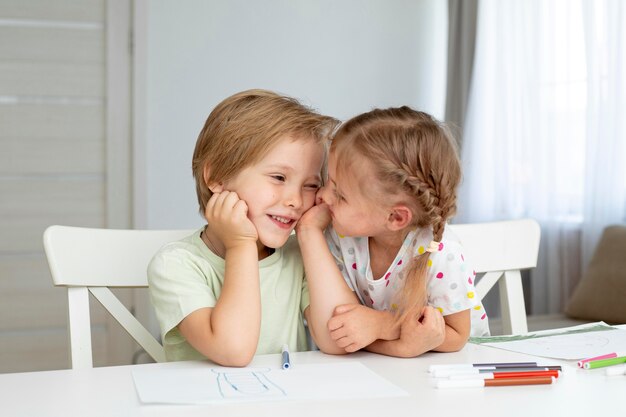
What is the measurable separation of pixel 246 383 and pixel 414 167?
38cm

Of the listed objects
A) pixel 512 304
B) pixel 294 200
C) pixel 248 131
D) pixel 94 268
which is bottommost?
pixel 512 304

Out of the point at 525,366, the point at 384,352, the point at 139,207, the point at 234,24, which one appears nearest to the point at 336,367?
the point at 384,352

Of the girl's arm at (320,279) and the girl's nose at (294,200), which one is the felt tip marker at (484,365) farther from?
the girl's nose at (294,200)

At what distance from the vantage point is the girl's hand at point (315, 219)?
117cm

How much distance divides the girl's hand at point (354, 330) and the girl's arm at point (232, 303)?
0.34ft

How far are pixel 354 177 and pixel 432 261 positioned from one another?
0.16 m

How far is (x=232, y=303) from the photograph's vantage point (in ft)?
3.37

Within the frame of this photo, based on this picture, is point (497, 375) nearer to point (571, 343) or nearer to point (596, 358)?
point (596, 358)

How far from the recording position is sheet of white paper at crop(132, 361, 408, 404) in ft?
2.61

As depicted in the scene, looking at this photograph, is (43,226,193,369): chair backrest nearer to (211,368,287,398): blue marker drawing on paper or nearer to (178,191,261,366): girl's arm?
(178,191,261,366): girl's arm

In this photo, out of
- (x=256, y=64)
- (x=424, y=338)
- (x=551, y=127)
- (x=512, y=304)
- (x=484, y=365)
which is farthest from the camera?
(x=256, y=64)

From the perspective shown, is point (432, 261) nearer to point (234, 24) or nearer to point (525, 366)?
point (525, 366)

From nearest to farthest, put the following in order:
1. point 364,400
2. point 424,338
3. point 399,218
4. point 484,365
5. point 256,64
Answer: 1. point 364,400
2. point 484,365
3. point 424,338
4. point 399,218
5. point 256,64

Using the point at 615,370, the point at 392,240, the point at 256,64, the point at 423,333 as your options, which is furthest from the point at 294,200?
the point at 256,64
